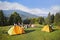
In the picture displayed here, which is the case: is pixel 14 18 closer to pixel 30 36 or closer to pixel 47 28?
pixel 30 36

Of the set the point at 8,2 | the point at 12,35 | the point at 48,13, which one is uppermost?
the point at 8,2

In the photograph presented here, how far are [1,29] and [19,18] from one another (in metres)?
0.99

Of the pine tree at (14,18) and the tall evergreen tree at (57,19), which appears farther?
the tall evergreen tree at (57,19)

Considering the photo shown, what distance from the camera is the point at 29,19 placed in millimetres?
6203

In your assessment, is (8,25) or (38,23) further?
(38,23)

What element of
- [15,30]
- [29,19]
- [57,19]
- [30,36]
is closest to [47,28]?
[57,19]

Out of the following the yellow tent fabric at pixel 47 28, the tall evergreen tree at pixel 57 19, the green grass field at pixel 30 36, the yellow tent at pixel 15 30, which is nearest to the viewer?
the green grass field at pixel 30 36

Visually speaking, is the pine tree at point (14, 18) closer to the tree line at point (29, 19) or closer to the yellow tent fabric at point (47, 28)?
the tree line at point (29, 19)

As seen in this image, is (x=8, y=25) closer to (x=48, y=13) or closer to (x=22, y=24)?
(x=22, y=24)

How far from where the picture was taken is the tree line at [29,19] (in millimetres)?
5812

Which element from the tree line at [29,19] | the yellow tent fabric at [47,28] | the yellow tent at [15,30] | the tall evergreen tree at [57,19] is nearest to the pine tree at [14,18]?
the tree line at [29,19]

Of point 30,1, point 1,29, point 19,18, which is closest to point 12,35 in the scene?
point 1,29

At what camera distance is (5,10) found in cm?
599

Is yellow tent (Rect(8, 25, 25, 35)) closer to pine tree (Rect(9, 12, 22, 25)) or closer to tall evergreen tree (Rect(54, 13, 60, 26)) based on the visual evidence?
pine tree (Rect(9, 12, 22, 25))
